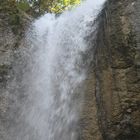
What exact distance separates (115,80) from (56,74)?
190cm

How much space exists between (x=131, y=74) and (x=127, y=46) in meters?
0.61

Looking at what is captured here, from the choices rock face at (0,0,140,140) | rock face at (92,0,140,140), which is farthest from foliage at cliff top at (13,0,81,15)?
rock face at (92,0,140,140)

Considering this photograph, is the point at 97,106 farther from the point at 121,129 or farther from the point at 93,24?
the point at 93,24

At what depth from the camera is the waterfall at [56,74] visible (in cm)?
726

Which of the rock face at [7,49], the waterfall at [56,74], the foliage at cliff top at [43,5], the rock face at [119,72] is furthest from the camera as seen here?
the foliage at cliff top at [43,5]

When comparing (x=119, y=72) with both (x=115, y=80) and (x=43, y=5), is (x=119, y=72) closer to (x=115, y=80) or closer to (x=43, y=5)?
(x=115, y=80)

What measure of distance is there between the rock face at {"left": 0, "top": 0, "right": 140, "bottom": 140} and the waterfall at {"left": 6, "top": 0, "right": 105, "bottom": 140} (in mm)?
280

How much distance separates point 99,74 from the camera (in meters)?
7.10

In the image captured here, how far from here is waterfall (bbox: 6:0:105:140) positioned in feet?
23.8

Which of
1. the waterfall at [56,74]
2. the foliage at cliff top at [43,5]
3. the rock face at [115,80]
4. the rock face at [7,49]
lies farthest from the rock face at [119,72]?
the foliage at cliff top at [43,5]

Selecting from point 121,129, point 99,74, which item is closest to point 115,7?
point 99,74

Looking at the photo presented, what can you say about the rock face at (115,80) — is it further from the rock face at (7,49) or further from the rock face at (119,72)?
the rock face at (7,49)

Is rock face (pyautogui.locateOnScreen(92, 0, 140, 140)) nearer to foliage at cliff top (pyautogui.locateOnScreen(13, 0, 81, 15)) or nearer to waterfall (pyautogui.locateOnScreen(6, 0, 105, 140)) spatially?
waterfall (pyautogui.locateOnScreen(6, 0, 105, 140))

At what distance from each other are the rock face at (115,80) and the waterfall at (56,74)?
28 centimetres
